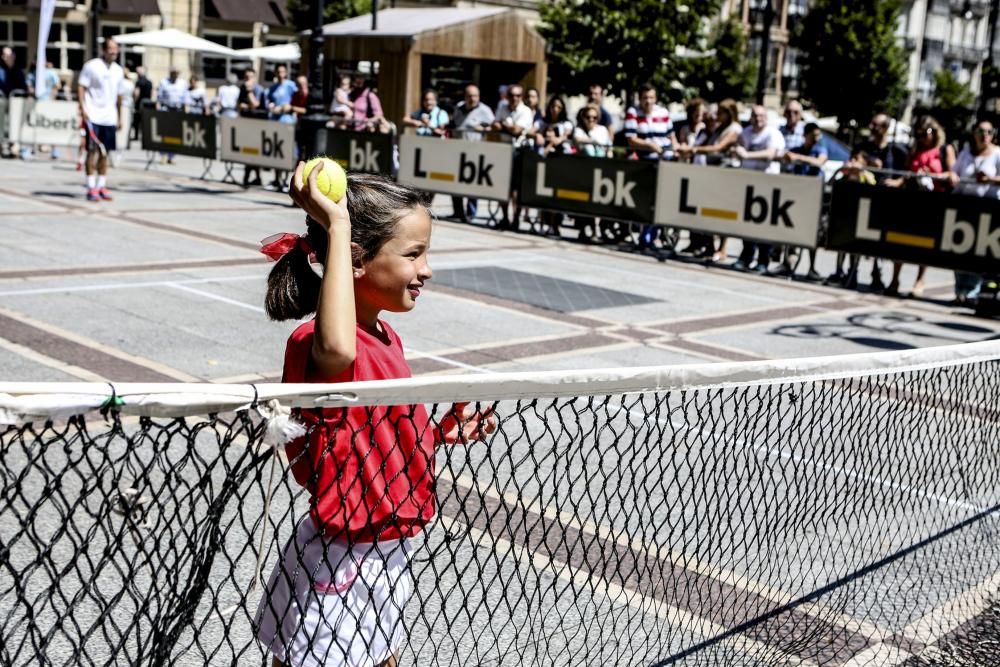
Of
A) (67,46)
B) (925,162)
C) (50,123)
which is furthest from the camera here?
(67,46)

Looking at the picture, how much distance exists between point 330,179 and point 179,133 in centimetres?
2093

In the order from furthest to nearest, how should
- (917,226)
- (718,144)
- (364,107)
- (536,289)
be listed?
1. (364,107)
2. (718,144)
3. (917,226)
4. (536,289)

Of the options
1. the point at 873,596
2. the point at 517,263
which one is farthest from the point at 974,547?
the point at 517,263

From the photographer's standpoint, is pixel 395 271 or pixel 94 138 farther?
Answer: pixel 94 138

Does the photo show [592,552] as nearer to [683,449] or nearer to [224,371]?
[683,449]

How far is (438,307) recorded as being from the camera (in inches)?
417

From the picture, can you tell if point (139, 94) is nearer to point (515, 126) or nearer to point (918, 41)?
point (515, 126)

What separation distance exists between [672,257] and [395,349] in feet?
42.4

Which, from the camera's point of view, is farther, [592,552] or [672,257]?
[672,257]

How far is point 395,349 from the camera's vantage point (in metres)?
2.90

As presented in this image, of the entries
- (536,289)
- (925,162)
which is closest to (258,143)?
(536,289)

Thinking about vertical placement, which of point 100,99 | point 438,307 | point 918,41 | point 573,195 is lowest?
point 438,307

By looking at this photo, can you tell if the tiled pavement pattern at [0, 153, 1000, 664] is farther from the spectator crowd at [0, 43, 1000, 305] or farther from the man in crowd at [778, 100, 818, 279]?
the man in crowd at [778, 100, 818, 279]

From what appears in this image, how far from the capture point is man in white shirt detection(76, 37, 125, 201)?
52.3ft
